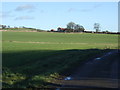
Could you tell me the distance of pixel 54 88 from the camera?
10.8m

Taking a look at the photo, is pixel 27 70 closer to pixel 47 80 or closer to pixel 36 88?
pixel 47 80

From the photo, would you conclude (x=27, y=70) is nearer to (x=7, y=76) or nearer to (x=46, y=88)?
(x=7, y=76)

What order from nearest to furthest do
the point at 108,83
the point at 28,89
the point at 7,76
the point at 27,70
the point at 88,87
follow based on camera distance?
the point at 28,89 → the point at 88,87 → the point at 108,83 → the point at 7,76 → the point at 27,70

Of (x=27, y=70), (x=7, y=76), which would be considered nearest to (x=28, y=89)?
(x=7, y=76)

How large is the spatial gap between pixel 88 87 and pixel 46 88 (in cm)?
138

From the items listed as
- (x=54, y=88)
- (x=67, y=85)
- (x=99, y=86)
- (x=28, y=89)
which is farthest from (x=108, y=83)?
(x=28, y=89)

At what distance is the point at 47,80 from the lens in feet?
42.9

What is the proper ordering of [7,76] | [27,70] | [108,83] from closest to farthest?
[108,83] < [7,76] < [27,70]

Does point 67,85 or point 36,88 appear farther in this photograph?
point 67,85

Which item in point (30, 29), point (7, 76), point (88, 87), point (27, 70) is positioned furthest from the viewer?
point (30, 29)

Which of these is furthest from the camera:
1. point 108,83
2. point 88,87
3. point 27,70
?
point 27,70

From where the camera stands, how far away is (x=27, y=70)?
679 inches

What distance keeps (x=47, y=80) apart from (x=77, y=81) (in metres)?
1.15

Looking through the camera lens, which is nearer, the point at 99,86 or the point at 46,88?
the point at 46,88
